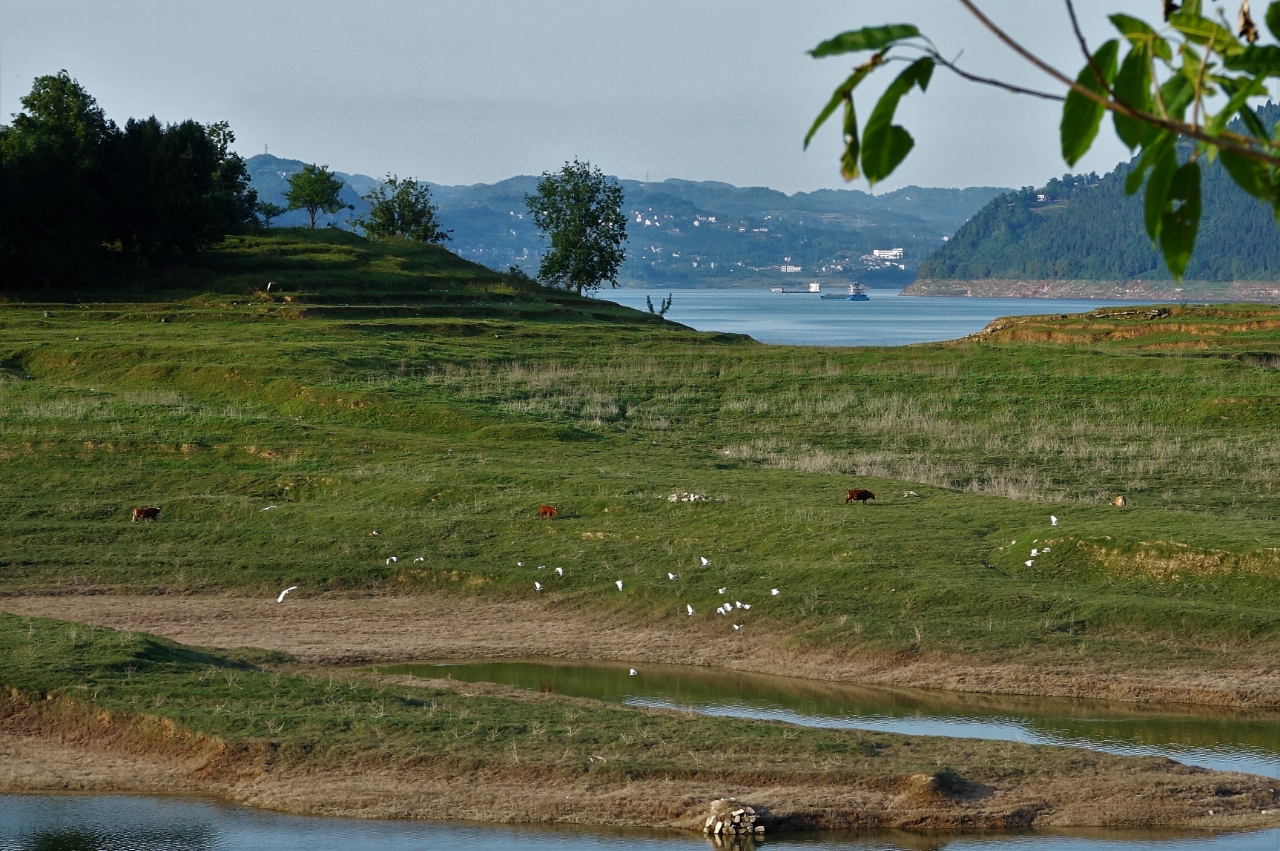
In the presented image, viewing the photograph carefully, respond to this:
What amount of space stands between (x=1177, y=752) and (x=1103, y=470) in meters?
15.6

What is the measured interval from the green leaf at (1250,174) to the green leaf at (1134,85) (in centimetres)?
15

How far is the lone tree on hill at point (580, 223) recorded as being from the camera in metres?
89.4

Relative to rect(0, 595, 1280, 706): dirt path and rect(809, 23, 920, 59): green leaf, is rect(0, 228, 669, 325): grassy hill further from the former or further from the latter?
rect(809, 23, 920, 59): green leaf

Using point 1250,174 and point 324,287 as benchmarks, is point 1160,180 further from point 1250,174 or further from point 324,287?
point 324,287

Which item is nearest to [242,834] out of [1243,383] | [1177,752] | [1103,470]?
[1177,752]

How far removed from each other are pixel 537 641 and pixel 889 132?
16592 mm

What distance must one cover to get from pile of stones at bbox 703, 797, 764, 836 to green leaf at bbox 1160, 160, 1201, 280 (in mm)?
9695

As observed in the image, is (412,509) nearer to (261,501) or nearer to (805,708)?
(261,501)

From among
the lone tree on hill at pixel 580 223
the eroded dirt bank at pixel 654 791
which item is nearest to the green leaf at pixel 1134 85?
the eroded dirt bank at pixel 654 791

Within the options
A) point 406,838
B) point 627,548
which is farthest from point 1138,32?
point 627,548

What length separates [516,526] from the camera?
907 inches

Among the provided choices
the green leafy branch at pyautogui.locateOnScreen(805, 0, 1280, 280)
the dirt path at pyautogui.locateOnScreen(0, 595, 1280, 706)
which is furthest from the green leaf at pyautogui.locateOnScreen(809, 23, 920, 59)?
the dirt path at pyautogui.locateOnScreen(0, 595, 1280, 706)

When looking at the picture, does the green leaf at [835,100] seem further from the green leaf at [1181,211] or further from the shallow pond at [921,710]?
the shallow pond at [921,710]

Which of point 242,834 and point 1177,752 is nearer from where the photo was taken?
point 242,834
